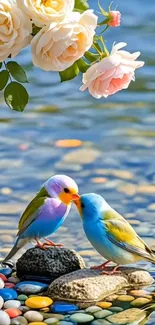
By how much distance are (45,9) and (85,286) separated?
0.75m

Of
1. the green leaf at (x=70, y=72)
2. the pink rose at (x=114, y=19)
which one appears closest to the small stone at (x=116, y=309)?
the green leaf at (x=70, y=72)

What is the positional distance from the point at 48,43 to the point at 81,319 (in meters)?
0.69

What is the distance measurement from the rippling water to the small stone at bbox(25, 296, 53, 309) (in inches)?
11.7

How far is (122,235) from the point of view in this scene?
79.1 inches

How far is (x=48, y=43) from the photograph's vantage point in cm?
142

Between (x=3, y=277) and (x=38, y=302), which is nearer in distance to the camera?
(x=38, y=302)

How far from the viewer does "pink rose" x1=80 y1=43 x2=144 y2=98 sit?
58.3 inches

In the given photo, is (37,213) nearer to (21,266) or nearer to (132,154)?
(21,266)

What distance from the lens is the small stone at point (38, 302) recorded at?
196 centimetres

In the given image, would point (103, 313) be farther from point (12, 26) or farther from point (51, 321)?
point (12, 26)

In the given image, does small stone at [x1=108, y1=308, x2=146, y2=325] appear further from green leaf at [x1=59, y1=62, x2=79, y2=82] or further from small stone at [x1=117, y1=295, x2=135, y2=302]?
green leaf at [x1=59, y1=62, x2=79, y2=82]

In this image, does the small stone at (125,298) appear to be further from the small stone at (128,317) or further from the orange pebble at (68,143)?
the orange pebble at (68,143)

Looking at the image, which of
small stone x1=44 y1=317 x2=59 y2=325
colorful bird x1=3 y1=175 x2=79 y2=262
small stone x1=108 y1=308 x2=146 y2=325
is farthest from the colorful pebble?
colorful bird x1=3 y1=175 x2=79 y2=262

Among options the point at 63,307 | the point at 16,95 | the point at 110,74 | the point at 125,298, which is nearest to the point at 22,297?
the point at 63,307
